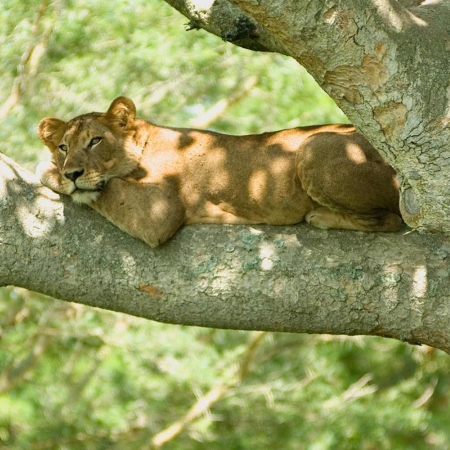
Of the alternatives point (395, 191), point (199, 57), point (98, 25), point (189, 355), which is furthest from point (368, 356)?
point (395, 191)

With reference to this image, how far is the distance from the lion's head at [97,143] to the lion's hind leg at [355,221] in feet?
4.36

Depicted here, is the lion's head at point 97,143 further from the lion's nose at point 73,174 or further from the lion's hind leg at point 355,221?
the lion's hind leg at point 355,221

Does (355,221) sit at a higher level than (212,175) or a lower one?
higher

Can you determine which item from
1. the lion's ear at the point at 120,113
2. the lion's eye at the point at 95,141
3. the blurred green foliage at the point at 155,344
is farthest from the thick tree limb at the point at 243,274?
the blurred green foliage at the point at 155,344

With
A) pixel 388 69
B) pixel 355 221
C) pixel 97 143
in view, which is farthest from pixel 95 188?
pixel 388 69

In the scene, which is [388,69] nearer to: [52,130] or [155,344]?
[52,130]

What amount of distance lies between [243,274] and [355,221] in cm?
83

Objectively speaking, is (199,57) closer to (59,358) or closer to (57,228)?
(59,358)

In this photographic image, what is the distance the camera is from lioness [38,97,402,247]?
16.4ft

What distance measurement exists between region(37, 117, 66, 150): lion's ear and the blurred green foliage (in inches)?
211

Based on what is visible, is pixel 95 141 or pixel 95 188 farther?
pixel 95 141

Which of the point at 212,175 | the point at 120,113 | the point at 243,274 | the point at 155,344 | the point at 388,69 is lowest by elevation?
the point at 155,344

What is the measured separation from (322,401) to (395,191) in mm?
8355

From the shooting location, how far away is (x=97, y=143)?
5.71 m
